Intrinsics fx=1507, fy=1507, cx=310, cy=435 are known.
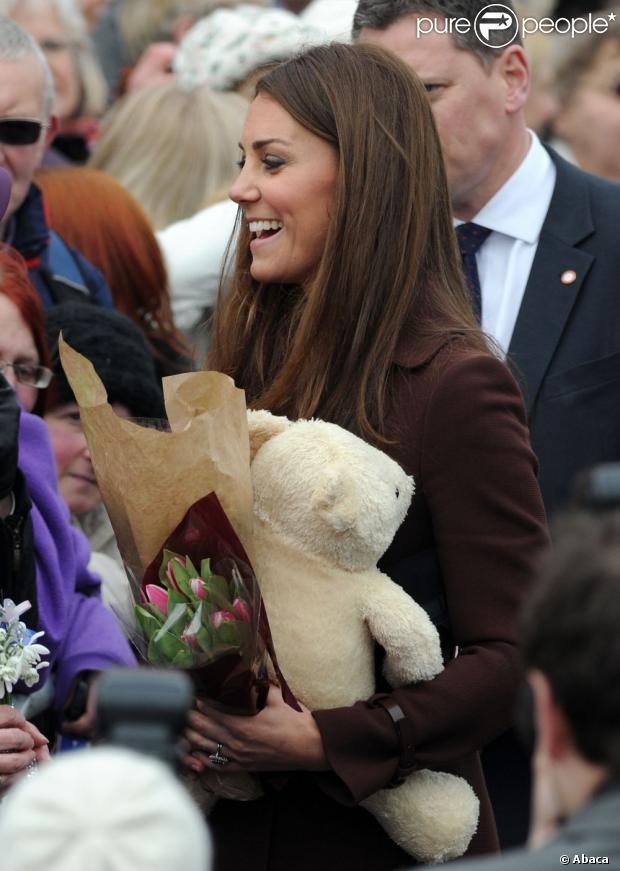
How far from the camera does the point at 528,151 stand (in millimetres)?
4012

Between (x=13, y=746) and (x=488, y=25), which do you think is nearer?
(x=13, y=746)

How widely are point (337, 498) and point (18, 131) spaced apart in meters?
2.19

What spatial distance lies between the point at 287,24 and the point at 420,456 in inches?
140

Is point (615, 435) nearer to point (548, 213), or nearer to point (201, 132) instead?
point (548, 213)

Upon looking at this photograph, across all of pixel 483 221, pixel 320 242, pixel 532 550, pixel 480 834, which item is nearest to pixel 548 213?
→ pixel 483 221

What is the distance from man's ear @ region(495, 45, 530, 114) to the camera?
13.2ft

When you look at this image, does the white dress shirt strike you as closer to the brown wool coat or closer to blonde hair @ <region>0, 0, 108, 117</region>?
the brown wool coat

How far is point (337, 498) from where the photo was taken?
7.70 ft

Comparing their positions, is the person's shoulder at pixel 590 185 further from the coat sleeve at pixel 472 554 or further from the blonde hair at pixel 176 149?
the blonde hair at pixel 176 149

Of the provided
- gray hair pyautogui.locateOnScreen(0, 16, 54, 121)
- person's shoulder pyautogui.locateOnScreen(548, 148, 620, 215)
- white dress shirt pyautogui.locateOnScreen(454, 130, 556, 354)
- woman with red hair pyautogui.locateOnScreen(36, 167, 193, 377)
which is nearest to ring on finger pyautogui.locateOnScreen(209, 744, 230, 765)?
white dress shirt pyautogui.locateOnScreen(454, 130, 556, 354)

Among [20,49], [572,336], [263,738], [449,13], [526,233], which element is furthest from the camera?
[20,49]

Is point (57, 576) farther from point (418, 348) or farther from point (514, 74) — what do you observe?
point (514, 74)

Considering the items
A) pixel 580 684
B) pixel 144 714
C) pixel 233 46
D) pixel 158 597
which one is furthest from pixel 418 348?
pixel 233 46

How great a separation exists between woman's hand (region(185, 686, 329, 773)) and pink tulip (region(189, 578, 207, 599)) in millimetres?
235
